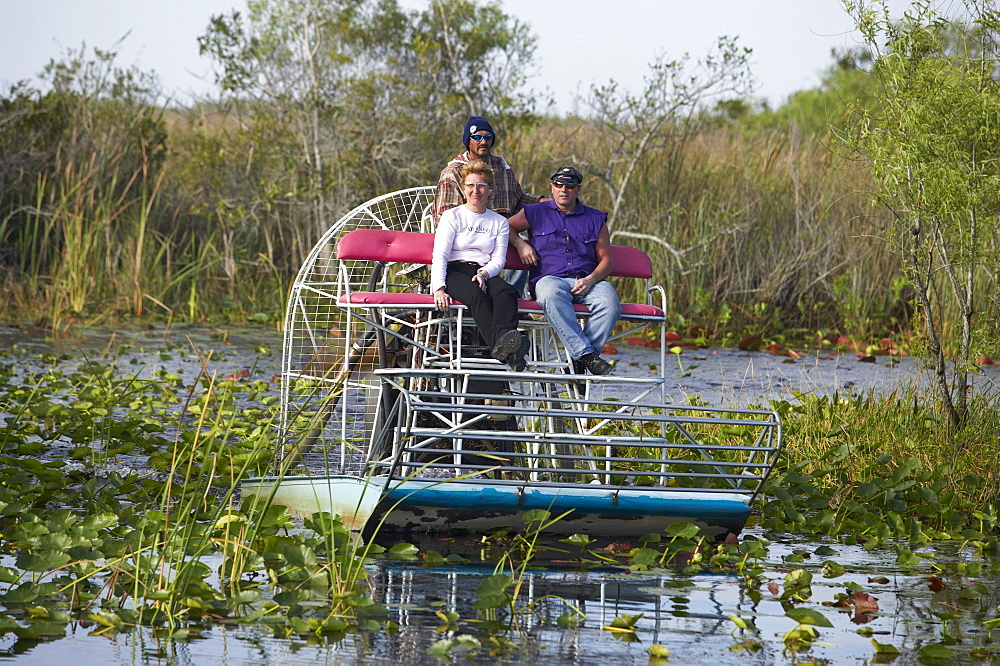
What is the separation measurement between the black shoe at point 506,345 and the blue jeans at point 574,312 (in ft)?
1.04

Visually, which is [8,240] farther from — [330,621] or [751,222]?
[330,621]

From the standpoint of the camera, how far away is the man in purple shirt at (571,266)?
23.2 feet

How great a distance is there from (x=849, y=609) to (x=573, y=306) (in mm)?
2651

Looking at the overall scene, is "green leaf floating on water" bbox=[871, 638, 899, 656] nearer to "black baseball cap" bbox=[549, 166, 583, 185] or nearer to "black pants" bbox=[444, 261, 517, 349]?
"black pants" bbox=[444, 261, 517, 349]

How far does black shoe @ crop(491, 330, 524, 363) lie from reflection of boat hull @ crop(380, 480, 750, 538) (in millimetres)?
898

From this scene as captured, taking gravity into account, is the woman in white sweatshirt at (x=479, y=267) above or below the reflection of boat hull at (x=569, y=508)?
above

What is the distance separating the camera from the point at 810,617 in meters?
4.79

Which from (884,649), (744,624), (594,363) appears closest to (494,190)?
(594,363)

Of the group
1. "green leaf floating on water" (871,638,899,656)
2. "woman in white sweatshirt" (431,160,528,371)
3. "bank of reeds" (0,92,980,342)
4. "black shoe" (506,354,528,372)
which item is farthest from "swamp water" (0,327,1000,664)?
"bank of reeds" (0,92,980,342)

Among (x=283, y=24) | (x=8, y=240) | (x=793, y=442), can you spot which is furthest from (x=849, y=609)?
(x=8, y=240)

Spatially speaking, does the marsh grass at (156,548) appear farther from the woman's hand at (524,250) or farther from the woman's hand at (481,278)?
the woman's hand at (524,250)

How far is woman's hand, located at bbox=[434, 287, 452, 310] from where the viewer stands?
22.9 feet

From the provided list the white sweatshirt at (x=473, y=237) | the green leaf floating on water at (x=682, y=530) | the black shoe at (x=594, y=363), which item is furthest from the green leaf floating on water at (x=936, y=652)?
the white sweatshirt at (x=473, y=237)

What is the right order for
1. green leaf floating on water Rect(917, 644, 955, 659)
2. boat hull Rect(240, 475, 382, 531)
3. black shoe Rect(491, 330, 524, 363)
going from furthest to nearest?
black shoe Rect(491, 330, 524, 363), boat hull Rect(240, 475, 382, 531), green leaf floating on water Rect(917, 644, 955, 659)
